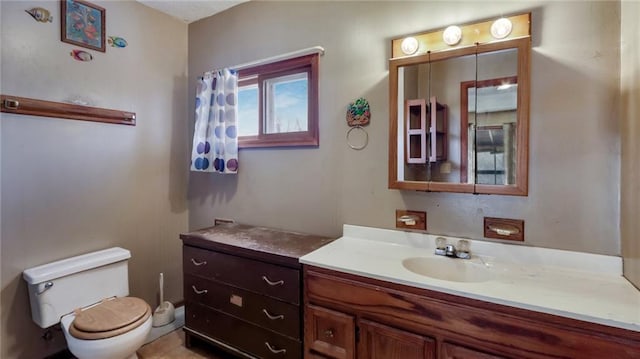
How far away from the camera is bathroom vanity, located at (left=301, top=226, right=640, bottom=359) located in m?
0.98

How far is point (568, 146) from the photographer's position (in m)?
1.36

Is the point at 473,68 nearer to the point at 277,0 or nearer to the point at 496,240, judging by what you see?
the point at 496,240

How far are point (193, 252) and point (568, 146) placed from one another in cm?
221

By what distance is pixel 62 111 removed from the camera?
1.98 m

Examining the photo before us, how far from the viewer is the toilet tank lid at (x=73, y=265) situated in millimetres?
1796

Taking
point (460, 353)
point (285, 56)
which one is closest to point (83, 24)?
point (285, 56)

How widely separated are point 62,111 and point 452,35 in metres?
2.46

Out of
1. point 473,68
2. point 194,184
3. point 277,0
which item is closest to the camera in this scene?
point 473,68

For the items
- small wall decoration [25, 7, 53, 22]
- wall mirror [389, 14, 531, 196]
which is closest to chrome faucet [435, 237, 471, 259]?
wall mirror [389, 14, 531, 196]

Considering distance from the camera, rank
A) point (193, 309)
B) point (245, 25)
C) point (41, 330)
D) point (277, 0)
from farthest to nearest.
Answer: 1. point (245, 25)
2. point (277, 0)
3. point (193, 309)
4. point (41, 330)

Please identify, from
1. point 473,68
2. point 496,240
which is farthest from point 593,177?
point 473,68

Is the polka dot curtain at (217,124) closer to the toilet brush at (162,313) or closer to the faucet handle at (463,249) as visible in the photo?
the toilet brush at (162,313)

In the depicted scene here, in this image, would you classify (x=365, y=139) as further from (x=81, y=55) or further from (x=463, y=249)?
(x=81, y=55)

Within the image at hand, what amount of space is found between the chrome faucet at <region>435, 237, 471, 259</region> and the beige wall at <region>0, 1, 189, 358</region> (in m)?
2.27
